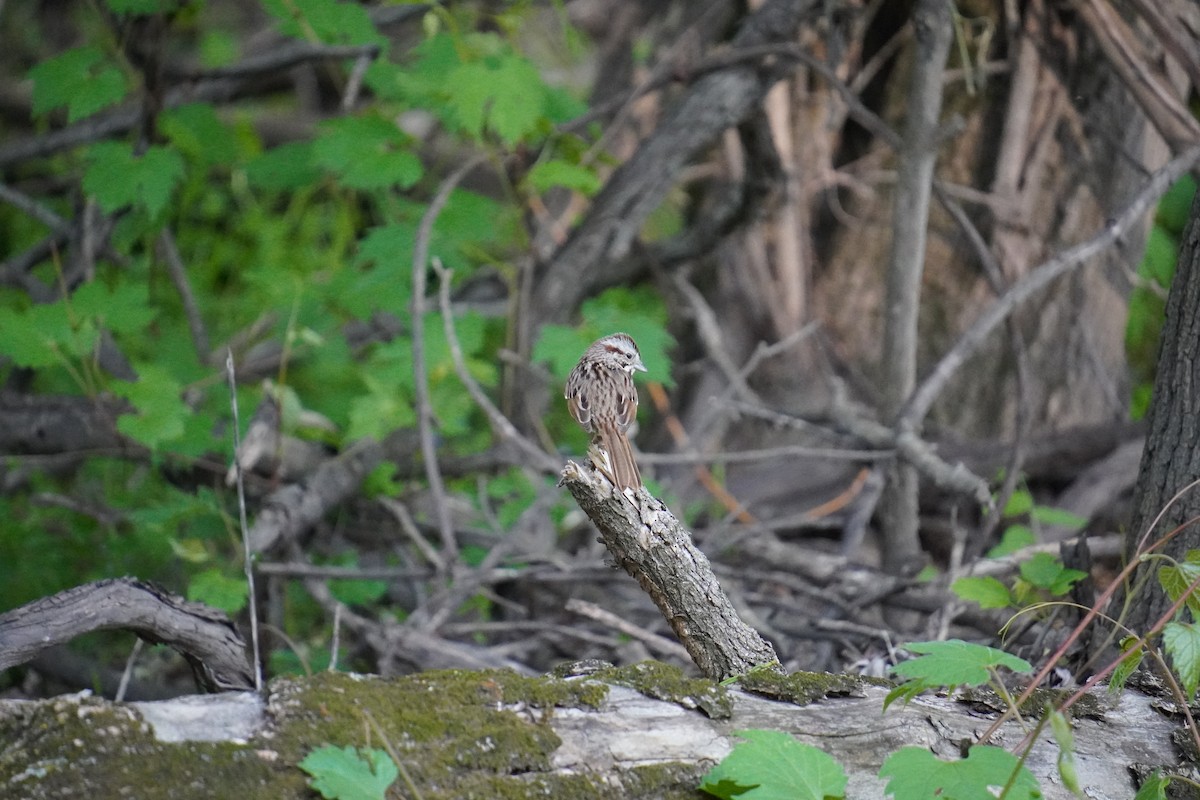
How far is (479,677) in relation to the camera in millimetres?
2279

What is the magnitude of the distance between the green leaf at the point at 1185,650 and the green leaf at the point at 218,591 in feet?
8.78

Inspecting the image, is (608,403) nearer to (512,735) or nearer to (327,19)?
(512,735)

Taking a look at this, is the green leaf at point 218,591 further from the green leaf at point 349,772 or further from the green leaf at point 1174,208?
the green leaf at point 1174,208

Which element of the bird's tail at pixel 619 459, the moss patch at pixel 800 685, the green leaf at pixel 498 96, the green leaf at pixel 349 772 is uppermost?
the green leaf at pixel 498 96

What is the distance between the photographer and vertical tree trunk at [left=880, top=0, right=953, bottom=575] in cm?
432

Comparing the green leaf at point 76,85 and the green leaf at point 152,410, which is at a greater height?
the green leaf at point 76,85

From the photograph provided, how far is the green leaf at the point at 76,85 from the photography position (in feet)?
14.6

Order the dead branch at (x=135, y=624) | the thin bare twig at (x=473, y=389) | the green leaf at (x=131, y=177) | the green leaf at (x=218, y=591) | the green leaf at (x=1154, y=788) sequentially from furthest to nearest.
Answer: the green leaf at (x=131, y=177) → the thin bare twig at (x=473, y=389) → the green leaf at (x=218, y=591) → the dead branch at (x=135, y=624) → the green leaf at (x=1154, y=788)

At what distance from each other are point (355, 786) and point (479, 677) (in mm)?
415

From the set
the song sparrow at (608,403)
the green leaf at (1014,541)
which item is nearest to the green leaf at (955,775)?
the song sparrow at (608,403)

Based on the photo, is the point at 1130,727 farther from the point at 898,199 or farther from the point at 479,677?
the point at 898,199

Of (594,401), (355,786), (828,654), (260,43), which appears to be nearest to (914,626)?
(828,654)

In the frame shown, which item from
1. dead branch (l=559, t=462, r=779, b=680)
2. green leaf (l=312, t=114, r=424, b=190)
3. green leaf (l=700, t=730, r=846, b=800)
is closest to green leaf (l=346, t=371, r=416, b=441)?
green leaf (l=312, t=114, r=424, b=190)

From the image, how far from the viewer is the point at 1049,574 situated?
3271 millimetres
